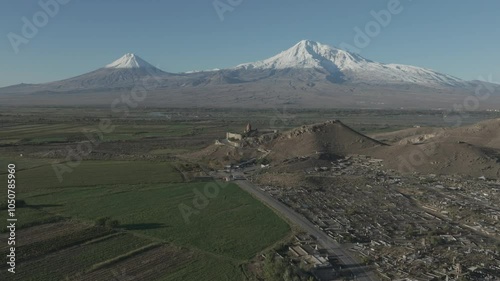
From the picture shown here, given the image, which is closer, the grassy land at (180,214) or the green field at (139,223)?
the green field at (139,223)

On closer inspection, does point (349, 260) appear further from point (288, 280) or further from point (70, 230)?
point (70, 230)

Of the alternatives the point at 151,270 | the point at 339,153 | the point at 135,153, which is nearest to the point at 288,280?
the point at 151,270

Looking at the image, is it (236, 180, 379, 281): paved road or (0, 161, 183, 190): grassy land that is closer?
(236, 180, 379, 281): paved road

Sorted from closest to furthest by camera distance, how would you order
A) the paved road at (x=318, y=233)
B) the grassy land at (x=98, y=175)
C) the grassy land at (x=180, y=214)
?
→ the paved road at (x=318, y=233) → the grassy land at (x=180, y=214) → the grassy land at (x=98, y=175)

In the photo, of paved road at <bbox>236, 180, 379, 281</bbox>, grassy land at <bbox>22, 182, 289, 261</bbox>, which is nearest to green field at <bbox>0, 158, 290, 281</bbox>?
grassy land at <bbox>22, 182, 289, 261</bbox>

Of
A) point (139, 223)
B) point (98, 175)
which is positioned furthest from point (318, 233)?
point (98, 175)

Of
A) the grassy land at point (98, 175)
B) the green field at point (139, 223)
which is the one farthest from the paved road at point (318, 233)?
the grassy land at point (98, 175)

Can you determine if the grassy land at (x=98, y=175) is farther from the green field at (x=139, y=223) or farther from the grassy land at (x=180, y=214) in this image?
the grassy land at (x=180, y=214)

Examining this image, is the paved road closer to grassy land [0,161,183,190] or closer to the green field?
the green field

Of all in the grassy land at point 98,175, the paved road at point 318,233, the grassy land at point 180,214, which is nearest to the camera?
the paved road at point 318,233
